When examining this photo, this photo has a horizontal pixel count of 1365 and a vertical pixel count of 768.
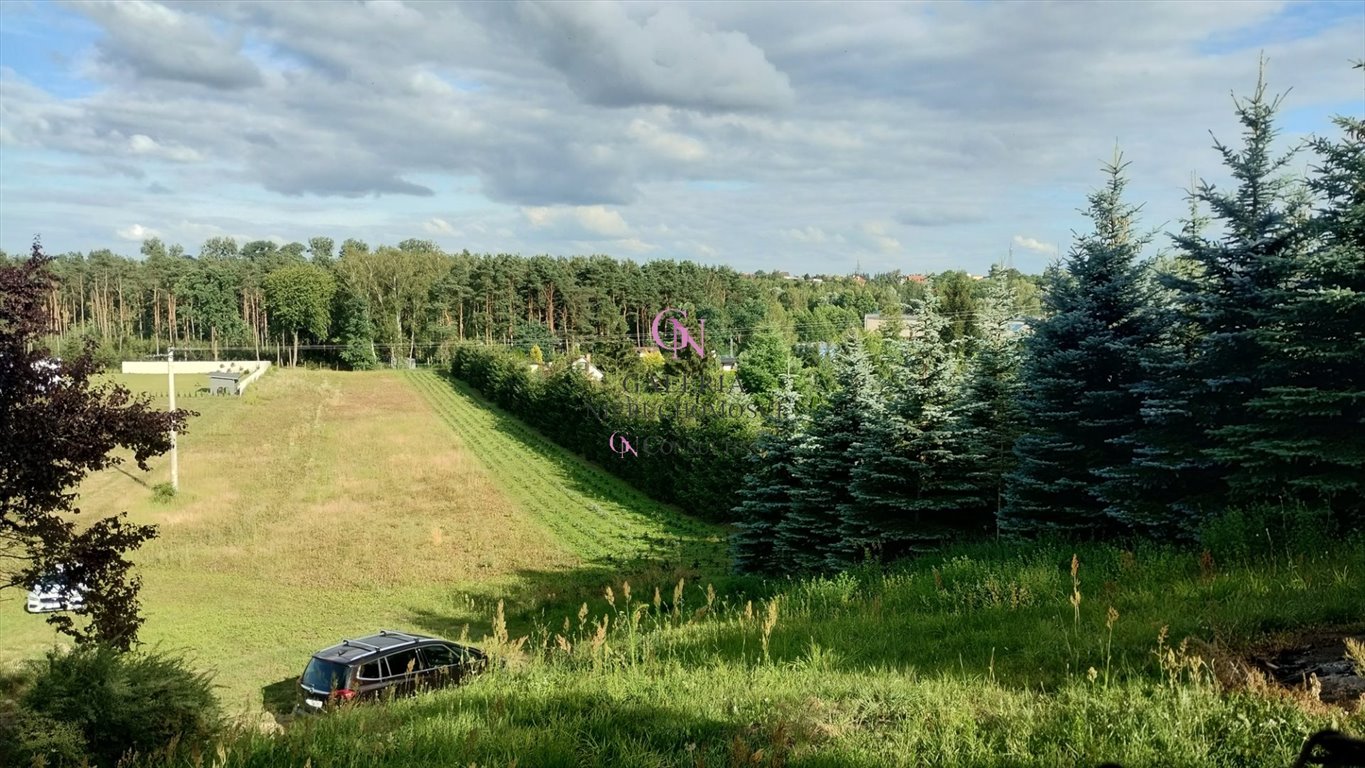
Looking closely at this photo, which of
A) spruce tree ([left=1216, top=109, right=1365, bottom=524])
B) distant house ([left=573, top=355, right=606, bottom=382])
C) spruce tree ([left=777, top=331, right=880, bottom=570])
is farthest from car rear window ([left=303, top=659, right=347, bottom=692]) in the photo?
distant house ([left=573, top=355, right=606, bottom=382])

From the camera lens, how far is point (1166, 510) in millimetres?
9844

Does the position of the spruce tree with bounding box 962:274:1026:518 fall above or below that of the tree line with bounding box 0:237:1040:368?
below

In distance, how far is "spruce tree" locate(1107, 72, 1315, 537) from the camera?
8.87 metres

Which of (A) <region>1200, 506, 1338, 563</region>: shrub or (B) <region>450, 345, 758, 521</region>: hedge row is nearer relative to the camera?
(A) <region>1200, 506, 1338, 563</region>: shrub

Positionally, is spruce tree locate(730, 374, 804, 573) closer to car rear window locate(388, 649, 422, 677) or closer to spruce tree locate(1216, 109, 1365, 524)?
car rear window locate(388, 649, 422, 677)

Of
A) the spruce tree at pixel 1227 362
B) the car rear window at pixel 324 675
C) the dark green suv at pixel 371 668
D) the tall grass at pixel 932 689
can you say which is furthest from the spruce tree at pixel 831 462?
the car rear window at pixel 324 675

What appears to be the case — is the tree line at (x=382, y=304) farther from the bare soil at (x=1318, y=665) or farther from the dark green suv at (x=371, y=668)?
the bare soil at (x=1318, y=665)

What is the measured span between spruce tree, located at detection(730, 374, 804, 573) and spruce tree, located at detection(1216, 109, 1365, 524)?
840cm

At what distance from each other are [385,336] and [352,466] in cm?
6367

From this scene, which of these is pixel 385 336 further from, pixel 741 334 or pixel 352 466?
pixel 352 466

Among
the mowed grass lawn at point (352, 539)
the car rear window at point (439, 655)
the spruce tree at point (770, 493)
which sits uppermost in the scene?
the spruce tree at point (770, 493)

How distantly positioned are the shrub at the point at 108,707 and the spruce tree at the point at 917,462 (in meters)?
10.0

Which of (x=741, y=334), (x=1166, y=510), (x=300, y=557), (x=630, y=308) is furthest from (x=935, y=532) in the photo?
(x=630, y=308)

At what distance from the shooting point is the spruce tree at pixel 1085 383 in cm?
1109
